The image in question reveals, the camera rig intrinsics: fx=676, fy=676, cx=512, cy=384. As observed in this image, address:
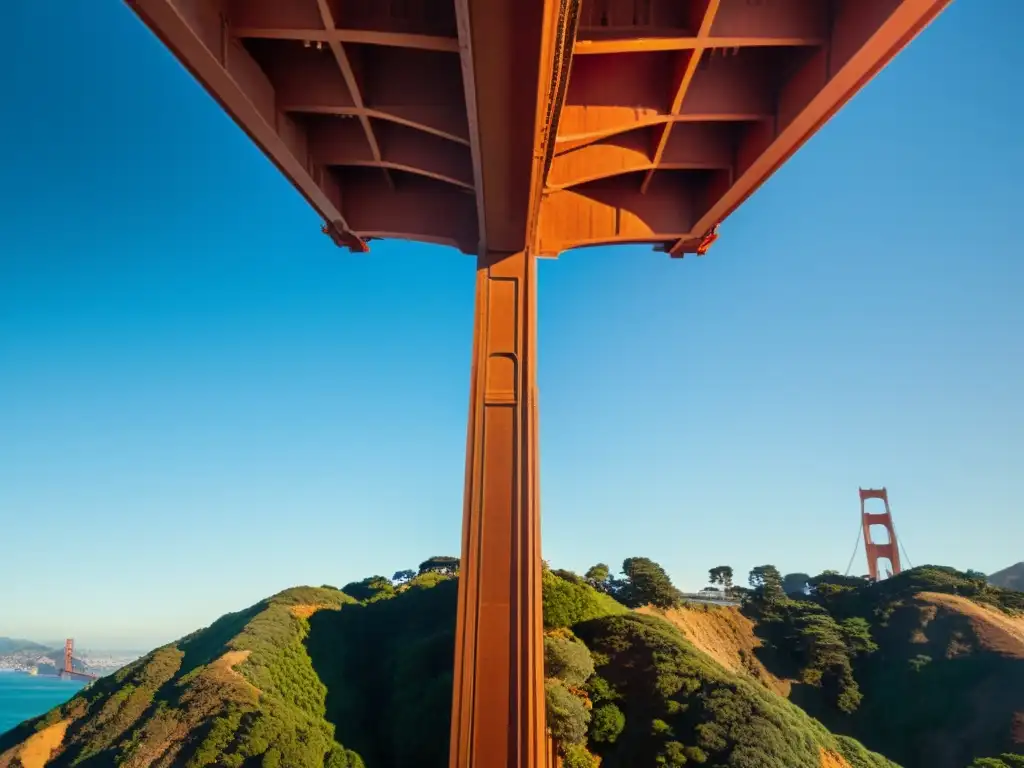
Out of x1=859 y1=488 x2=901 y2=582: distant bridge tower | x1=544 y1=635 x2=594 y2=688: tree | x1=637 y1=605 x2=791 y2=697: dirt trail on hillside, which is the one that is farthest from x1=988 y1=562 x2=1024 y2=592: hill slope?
x1=544 y1=635 x2=594 y2=688: tree

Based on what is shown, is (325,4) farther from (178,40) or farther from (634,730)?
(634,730)

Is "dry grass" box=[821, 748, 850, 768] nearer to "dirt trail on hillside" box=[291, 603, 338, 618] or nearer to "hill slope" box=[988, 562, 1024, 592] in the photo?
"dirt trail on hillside" box=[291, 603, 338, 618]

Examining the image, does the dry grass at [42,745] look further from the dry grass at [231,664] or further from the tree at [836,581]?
the tree at [836,581]

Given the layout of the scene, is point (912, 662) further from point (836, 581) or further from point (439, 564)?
point (439, 564)

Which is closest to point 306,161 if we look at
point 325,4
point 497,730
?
point 325,4

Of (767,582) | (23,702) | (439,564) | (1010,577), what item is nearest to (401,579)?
(439,564)

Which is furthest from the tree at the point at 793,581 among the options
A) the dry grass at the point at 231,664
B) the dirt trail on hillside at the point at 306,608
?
the dry grass at the point at 231,664
